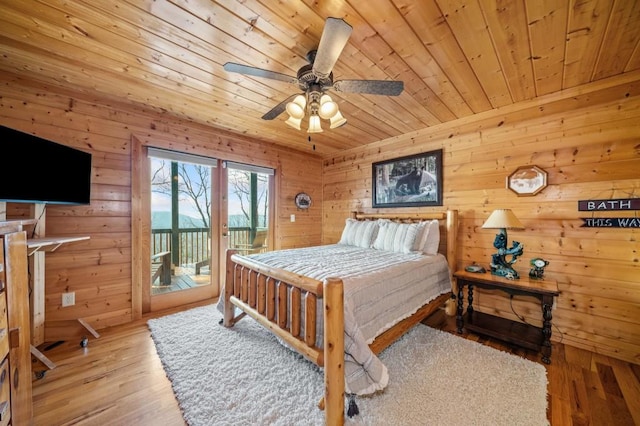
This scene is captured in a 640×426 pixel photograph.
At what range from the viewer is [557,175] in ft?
7.66

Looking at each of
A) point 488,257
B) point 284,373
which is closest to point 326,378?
point 284,373

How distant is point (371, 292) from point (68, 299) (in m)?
2.91

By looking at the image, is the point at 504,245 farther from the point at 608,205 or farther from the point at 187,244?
the point at 187,244

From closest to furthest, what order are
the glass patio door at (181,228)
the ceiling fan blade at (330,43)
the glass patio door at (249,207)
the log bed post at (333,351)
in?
1. the ceiling fan blade at (330,43)
2. the log bed post at (333,351)
3. the glass patio door at (181,228)
4. the glass patio door at (249,207)

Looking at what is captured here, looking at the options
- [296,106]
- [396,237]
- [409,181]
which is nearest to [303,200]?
[409,181]

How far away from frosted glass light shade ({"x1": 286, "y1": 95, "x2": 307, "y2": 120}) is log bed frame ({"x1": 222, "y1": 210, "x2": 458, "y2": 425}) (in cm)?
112

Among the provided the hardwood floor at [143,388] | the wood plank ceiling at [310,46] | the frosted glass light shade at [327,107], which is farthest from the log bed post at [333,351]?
the wood plank ceiling at [310,46]

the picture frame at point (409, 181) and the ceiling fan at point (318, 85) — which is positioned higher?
the ceiling fan at point (318, 85)

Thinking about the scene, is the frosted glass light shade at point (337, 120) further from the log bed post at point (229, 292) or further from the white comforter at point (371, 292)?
the log bed post at point (229, 292)

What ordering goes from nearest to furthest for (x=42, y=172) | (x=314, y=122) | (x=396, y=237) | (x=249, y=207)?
1. (x=314, y=122)
2. (x=42, y=172)
3. (x=396, y=237)
4. (x=249, y=207)

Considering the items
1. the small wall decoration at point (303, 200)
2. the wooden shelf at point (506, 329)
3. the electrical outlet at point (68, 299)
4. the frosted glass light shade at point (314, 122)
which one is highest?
the frosted glass light shade at point (314, 122)

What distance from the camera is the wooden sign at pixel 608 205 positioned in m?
1.98

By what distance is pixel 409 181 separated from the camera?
135 inches

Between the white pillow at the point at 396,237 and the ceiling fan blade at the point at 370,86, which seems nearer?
the ceiling fan blade at the point at 370,86
